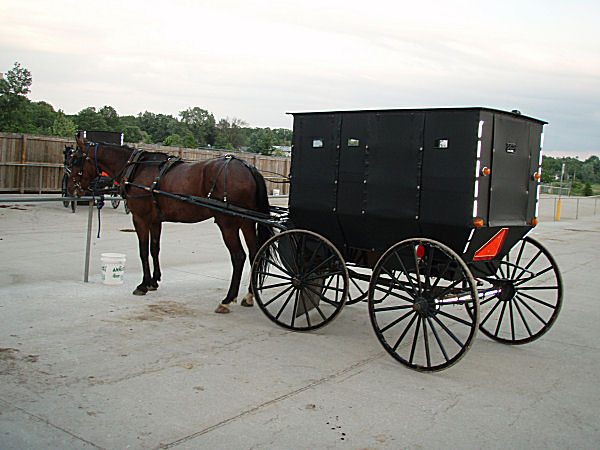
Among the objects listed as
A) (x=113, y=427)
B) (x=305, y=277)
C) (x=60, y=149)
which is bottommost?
(x=113, y=427)

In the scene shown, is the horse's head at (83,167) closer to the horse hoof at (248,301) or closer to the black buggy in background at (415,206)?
the horse hoof at (248,301)

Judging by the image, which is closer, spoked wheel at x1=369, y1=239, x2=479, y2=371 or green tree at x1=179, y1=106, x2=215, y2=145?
spoked wheel at x1=369, y1=239, x2=479, y2=371

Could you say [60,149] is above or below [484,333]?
above

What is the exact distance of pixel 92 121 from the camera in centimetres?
5647

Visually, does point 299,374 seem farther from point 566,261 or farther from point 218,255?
point 566,261

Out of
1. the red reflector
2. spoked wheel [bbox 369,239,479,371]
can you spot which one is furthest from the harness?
the red reflector

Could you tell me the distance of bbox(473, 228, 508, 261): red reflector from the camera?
5934 mm

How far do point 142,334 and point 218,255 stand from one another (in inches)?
241

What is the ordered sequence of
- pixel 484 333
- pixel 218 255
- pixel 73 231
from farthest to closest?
pixel 73 231
pixel 218 255
pixel 484 333

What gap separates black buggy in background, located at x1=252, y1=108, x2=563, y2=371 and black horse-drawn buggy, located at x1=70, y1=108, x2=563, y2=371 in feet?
0.04

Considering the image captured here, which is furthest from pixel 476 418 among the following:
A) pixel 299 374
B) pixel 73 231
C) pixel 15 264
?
pixel 73 231

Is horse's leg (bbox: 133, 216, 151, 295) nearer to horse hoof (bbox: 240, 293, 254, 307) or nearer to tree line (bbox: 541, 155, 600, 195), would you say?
horse hoof (bbox: 240, 293, 254, 307)

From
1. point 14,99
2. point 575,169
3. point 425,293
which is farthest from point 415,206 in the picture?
point 575,169

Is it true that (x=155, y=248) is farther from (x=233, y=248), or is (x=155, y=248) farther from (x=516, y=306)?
(x=516, y=306)
